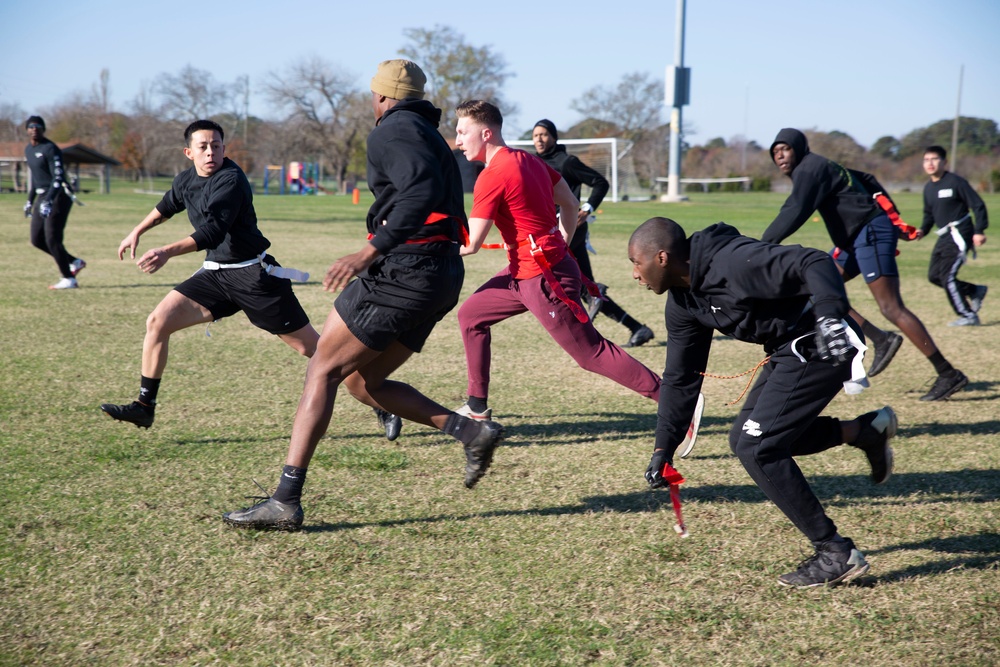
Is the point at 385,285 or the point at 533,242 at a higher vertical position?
the point at 533,242

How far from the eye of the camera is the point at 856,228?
7266 mm

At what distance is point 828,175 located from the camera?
696cm

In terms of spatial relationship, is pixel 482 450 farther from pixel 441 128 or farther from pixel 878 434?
pixel 441 128

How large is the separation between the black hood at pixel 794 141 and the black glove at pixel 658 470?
3.57 m

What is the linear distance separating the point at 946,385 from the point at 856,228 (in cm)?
138

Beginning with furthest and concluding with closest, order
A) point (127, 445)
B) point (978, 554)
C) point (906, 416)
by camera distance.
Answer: point (906, 416), point (127, 445), point (978, 554)

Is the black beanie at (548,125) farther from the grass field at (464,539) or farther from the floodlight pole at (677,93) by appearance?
the floodlight pole at (677,93)

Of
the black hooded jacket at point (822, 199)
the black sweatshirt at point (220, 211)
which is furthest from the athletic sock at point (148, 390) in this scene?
the black hooded jacket at point (822, 199)

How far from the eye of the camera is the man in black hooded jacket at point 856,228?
687 cm

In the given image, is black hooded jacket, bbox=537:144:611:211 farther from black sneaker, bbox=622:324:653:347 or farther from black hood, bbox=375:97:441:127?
black hood, bbox=375:97:441:127

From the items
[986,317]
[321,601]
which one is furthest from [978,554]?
[986,317]

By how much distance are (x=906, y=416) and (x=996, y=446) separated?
82cm

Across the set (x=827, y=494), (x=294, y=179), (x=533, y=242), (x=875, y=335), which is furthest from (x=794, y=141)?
(x=294, y=179)

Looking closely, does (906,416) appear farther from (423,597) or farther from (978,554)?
(423,597)
